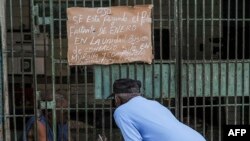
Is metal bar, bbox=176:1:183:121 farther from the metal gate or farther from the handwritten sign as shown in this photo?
the handwritten sign

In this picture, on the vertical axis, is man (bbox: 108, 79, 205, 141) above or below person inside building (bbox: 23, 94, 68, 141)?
above

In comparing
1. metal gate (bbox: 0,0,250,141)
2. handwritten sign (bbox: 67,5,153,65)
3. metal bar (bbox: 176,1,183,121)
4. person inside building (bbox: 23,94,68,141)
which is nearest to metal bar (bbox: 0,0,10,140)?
metal gate (bbox: 0,0,250,141)

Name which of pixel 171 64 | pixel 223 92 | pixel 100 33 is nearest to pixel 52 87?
pixel 100 33

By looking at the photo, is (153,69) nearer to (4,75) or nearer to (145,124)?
(4,75)

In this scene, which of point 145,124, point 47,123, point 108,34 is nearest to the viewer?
point 145,124

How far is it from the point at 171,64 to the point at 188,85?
328mm

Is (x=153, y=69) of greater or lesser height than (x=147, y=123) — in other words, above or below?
above

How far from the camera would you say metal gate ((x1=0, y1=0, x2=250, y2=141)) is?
5.58m

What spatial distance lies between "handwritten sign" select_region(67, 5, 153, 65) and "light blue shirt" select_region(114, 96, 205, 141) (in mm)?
1882

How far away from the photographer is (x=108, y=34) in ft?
18.2

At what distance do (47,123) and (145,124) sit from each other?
91.9 inches

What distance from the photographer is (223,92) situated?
5.90 m

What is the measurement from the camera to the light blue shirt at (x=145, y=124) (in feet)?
11.7

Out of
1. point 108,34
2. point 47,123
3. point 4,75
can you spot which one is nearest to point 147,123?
point 108,34
